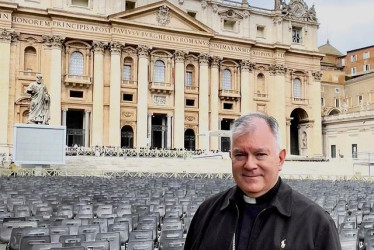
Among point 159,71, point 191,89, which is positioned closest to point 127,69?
point 159,71

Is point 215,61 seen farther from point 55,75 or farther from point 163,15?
point 55,75

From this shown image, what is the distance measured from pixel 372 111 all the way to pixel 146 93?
29.0 m

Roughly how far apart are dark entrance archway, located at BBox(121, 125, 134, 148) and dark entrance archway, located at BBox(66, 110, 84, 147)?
476 centimetres

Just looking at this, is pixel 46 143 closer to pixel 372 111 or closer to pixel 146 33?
pixel 146 33

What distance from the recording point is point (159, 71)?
57.2m

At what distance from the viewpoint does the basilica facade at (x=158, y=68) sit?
166ft

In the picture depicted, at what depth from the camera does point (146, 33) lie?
182 feet

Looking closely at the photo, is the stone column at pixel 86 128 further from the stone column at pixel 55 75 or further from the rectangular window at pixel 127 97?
the rectangular window at pixel 127 97

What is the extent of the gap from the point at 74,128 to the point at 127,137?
6.31 meters

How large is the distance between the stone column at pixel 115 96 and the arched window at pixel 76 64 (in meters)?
3.56

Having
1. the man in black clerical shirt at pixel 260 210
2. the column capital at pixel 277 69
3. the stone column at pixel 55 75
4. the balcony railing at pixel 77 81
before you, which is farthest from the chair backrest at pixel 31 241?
the column capital at pixel 277 69

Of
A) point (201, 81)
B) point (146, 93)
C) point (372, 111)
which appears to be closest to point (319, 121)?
point (372, 111)

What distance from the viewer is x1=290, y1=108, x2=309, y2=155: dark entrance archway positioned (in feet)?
218

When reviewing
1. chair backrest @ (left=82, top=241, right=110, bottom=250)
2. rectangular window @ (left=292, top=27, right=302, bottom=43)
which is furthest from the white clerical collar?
rectangular window @ (left=292, top=27, right=302, bottom=43)
